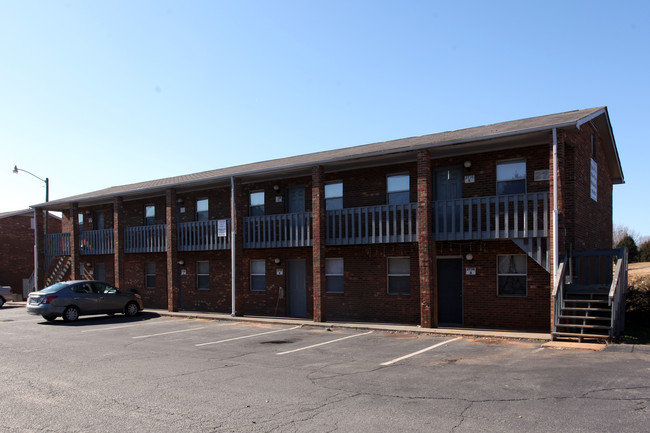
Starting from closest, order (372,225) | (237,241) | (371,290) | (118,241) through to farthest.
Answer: (372,225) → (371,290) → (237,241) → (118,241)

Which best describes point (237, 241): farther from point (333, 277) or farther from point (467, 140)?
point (467, 140)

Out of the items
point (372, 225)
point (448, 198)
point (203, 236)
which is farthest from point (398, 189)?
point (203, 236)

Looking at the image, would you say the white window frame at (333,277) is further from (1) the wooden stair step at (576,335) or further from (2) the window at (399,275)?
(1) the wooden stair step at (576,335)

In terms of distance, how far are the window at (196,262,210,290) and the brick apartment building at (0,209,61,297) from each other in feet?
61.2

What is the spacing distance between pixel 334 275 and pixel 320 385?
10.5 meters

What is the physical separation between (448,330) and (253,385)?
766cm

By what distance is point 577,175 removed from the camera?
15062 mm

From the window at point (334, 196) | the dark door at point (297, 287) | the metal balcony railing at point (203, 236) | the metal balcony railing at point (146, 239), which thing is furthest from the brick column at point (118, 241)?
the window at point (334, 196)

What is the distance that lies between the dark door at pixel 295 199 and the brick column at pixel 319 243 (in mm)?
2489

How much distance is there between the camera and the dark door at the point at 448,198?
15.0 meters

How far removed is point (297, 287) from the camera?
2016 cm

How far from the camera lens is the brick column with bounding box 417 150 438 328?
15164mm

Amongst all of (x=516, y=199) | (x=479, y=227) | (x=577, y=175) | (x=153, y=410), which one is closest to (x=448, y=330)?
(x=479, y=227)

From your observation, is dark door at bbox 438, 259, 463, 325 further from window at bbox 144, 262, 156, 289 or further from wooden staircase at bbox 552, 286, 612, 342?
window at bbox 144, 262, 156, 289
